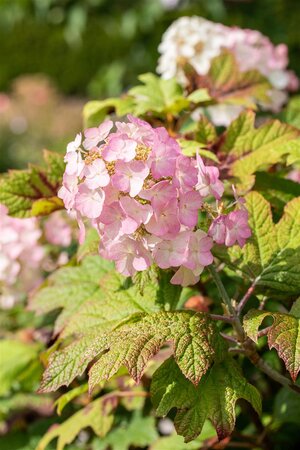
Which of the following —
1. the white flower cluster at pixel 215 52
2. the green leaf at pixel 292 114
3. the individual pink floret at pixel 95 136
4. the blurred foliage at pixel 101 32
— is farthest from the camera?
the blurred foliage at pixel 101 32

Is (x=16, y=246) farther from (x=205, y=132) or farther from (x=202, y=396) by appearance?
(x=202, y=396)

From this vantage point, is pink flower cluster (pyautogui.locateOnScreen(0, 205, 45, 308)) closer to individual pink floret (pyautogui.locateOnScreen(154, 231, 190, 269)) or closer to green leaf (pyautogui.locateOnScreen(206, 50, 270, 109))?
green leaf (pyautogui.locateOnScreen(206, 50, 270, 109))

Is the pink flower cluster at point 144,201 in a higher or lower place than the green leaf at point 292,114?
higher

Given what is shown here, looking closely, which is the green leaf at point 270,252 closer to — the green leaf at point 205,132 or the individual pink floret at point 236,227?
the individual pink floret at point 236,227

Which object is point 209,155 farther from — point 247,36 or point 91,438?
point 247,36

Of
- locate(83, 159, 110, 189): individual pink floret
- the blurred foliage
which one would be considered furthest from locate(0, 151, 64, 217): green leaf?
the blurred foliage

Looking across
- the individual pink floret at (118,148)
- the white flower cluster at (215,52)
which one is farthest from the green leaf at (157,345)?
the white flower cluster at (215,52)

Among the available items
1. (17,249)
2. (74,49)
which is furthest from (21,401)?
(74,49)
